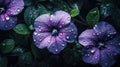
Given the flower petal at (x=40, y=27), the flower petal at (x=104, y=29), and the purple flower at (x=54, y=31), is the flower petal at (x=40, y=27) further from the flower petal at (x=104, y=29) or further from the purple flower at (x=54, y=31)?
the flower petal at (x=104, y=29)

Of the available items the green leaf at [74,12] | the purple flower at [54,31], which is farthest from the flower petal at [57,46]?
the green leaf at [74,12]

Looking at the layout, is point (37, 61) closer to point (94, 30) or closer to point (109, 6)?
point (94, 30)

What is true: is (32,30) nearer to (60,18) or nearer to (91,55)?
(60,18)

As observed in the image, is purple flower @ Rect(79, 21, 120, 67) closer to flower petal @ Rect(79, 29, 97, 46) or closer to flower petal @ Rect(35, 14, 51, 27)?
flower petal @ Rect(79, 29, 97, 46)

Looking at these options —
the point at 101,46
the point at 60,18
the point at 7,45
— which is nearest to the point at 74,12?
the point at 60,18

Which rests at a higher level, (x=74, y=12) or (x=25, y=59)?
(x=74, y=12)

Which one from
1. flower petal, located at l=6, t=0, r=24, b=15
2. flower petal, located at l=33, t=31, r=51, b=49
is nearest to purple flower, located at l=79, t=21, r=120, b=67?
flower petal, located at l=33, t=31, r=51, b=49

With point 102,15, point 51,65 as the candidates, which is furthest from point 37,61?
point 102,15
